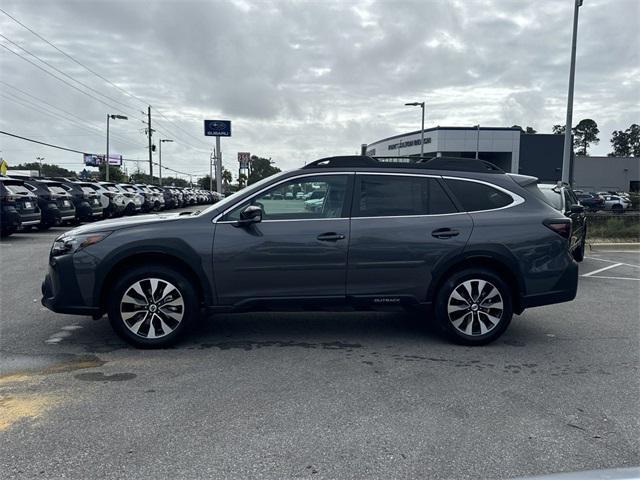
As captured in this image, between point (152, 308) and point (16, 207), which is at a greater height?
point (16, 207)

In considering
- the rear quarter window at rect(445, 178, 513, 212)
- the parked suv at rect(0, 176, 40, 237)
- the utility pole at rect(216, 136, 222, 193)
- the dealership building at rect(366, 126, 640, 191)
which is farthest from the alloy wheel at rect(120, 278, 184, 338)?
the dealership building at rect(366, 126, 640, 191)

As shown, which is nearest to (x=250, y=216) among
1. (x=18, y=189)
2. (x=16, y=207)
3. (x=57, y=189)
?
Answer: (x=16, y=207)

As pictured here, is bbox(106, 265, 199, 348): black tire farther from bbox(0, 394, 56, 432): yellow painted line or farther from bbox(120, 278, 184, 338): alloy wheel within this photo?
bbox(0, 394, 56, 432): yellow painted line

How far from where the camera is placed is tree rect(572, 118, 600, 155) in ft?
419

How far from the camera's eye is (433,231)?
16.4 ft

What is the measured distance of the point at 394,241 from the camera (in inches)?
195

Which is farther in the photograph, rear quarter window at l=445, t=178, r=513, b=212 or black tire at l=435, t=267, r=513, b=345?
rear quarter window at l=445, t=178, r=513, b=212

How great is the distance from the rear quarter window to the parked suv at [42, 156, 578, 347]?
11 mm

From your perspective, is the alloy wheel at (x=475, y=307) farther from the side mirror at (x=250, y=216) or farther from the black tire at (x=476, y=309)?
the side mirror at (x=250, y=216)

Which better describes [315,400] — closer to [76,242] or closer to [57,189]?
[76,242]

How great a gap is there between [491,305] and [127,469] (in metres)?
3.60

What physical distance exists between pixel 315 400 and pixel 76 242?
272cm

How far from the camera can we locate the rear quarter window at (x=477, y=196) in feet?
17.0

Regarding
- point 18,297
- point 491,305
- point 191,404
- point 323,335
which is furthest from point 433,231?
point 18,297
